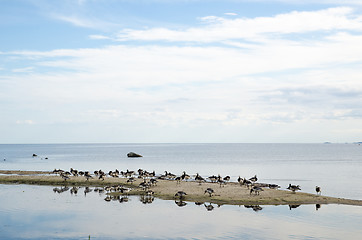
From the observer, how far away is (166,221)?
3158 cm

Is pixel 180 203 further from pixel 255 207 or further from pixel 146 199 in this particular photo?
pixel 255 207

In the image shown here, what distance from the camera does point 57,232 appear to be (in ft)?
92.9

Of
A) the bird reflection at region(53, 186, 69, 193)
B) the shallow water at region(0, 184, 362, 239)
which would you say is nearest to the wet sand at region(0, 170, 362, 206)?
the shallow water at region(0, 184, 362, 239)

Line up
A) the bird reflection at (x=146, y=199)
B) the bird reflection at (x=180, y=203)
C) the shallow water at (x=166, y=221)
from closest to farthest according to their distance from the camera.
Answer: the shallow water at (x=166, y=221), the bird reflection at (x=180, y=203), the bird reflection at (x=146, y=199)

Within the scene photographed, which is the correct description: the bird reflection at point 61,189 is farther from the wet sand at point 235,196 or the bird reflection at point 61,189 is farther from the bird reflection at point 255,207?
the bird reflection at point 255,207

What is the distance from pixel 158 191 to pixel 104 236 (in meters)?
20.2

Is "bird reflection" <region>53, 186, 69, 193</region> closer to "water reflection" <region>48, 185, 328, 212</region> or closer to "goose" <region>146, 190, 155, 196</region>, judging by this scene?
"water reflection" <region>48, 185, 328, 212</region>

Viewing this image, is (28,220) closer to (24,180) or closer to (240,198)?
(240,198)

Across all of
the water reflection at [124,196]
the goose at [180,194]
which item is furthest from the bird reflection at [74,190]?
the goose at [180,194]

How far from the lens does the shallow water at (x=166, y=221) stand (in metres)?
27.6

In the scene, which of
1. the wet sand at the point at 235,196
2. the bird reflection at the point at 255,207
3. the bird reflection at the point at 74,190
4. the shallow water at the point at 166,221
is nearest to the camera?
the shallow water at the point at 166,221

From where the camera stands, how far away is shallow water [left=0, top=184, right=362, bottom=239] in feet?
90.5

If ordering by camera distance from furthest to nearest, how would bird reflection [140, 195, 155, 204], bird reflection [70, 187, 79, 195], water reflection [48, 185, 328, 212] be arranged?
1. bird reflection [70, 187, 79, 195]
2. bird reflection [140, 195, 155, 204]
3. water reflection [48, 185, 328, 212]

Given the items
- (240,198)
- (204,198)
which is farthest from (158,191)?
(240,198)
